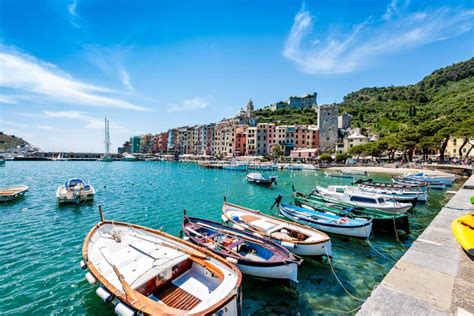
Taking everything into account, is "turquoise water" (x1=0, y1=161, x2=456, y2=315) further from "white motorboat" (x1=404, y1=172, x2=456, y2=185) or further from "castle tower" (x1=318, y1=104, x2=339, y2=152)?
"castle tower" (x1=318, y1=104, x2=339, y2=152)

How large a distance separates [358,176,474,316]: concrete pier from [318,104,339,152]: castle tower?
3282 inches

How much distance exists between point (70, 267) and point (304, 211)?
13087mm

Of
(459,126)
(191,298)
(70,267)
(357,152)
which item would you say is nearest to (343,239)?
(191,298)

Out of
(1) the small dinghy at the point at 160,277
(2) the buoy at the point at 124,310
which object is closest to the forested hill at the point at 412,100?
(1) the small dinghy at the point at 160,277

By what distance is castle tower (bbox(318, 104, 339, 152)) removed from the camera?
284 feet

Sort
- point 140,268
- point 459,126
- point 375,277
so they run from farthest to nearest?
point 459,126 → point 375,277 → point 140,268

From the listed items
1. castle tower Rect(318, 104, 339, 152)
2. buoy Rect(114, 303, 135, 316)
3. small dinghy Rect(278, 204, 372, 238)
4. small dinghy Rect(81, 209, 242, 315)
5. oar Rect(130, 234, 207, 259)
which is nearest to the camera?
buoy Rect(114, 303, 135, 316)

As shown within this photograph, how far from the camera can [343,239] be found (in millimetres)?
13156

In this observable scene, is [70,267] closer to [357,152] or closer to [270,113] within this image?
[357,152]

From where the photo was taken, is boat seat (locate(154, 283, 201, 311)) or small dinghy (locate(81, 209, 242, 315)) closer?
small dinghy (locate(81, 209, 242, 315))

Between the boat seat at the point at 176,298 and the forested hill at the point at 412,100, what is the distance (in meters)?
106

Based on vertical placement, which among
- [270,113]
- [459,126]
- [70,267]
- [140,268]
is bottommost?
[70,267]

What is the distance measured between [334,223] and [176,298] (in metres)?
9.93

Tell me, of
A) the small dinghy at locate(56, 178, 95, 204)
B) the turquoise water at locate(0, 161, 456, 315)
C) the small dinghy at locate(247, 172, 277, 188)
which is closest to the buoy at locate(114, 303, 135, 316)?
the turquoise water at locate(0, 161, 456, 315)
